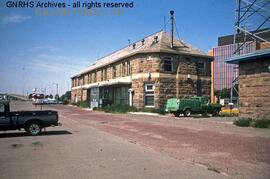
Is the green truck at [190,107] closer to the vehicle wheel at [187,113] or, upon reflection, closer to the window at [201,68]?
the vehicle wheel at [187,113]

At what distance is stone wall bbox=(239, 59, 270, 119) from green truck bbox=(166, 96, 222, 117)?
1004cm

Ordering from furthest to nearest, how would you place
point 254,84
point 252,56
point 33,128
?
point 254,84, point 252,56, point 33,128

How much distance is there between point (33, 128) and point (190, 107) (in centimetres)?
1935

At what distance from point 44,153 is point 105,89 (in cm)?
3999

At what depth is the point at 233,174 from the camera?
24.6 feet

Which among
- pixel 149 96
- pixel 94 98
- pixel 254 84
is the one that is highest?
pixel 254 84

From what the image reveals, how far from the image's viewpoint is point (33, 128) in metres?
15.7

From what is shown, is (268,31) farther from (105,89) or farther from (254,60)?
(105,89)

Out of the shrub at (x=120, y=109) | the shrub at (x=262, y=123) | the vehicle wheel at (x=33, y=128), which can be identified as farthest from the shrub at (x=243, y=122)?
the shrub at (x=120, y=109)

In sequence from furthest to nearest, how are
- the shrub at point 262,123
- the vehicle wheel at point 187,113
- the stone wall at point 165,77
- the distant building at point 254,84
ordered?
the stone wall at point 165,77
the vehicle wheel at point 187,113
the distant building at point 254,84
the shrub at point 262,123

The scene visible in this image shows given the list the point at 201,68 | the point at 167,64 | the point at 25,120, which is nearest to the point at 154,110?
the point at 167,64

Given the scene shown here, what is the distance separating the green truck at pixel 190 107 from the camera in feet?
103

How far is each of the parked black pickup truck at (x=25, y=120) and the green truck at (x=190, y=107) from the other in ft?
57.1

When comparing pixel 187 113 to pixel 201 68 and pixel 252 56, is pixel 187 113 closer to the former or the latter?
pixel 201 68
